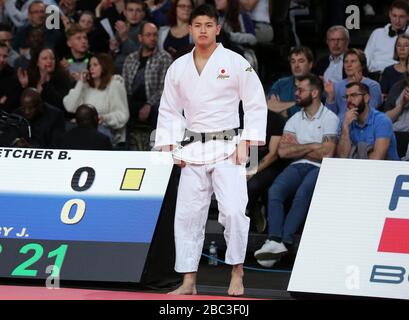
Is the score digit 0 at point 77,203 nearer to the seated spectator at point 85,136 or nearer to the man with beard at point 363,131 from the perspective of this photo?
the seated spectator at point 85,136

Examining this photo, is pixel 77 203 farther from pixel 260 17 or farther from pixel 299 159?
pixel 260 17

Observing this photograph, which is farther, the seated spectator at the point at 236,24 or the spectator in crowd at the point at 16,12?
the spectator in crowd at the point at 16,12

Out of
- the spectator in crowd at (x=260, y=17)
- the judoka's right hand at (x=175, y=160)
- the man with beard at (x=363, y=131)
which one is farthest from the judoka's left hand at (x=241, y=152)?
the spectator in crowd at (x=260, y=17)

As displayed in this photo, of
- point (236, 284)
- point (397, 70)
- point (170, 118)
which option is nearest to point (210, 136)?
point (170, 118)

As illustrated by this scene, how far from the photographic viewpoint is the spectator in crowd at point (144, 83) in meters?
10.6

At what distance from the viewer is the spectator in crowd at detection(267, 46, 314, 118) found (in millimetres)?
10070

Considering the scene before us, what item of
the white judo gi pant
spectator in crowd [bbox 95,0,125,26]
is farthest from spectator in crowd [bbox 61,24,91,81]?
the white judo gi pant

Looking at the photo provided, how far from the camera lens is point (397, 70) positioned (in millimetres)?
10109

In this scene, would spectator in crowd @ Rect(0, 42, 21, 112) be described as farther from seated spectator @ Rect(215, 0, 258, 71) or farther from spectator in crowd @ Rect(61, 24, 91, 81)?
seated spectator @ Rect(215, 0, 258, 71)

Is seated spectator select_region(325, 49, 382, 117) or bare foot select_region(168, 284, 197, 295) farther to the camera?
seated spectator select_region(325, 49, 382, 117)

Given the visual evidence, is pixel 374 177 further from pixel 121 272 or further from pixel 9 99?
pixel 9 99

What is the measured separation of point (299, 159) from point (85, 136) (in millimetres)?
1983

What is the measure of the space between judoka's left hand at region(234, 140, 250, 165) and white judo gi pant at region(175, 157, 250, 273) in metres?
0.04

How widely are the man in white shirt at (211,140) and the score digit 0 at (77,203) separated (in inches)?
26.1
